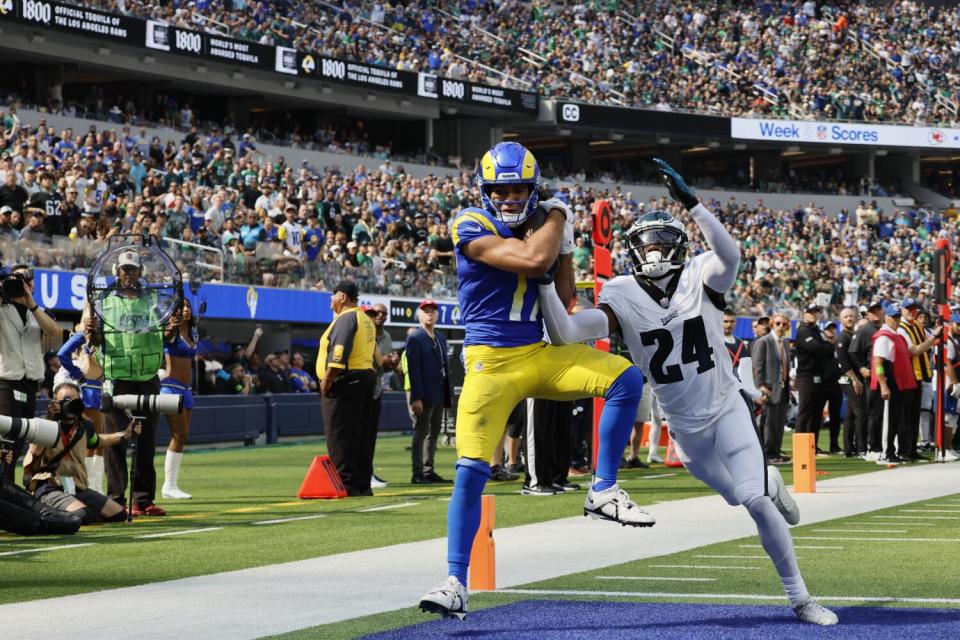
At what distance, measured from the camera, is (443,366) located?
55.1ft

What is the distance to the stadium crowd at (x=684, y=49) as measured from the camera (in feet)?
156

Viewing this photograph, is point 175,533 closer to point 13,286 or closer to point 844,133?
point 13,286

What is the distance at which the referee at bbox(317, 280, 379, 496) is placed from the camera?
1457 centimetres

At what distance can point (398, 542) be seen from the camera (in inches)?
412

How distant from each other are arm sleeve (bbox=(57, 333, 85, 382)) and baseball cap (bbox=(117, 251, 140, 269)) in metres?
1.53

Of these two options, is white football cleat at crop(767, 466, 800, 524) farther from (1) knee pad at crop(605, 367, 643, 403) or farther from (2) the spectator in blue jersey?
(2) the spectator in blue jersey

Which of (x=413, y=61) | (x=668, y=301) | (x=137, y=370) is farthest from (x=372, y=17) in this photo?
(x=668, y=301)

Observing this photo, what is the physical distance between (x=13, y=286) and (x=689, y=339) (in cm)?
632

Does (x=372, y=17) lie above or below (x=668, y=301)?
above

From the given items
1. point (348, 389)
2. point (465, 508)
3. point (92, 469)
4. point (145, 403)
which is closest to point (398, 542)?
point (145, 403)

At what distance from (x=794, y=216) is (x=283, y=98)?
1964 cm

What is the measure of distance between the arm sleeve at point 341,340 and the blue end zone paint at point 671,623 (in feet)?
24.0

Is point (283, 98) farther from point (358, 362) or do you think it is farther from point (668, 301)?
point (668, 301)

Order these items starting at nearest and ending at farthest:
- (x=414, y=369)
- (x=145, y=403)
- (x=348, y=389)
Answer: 1. (x=145, y=403)
2. (x=348, y=389)
3. (x=414, y=369)
